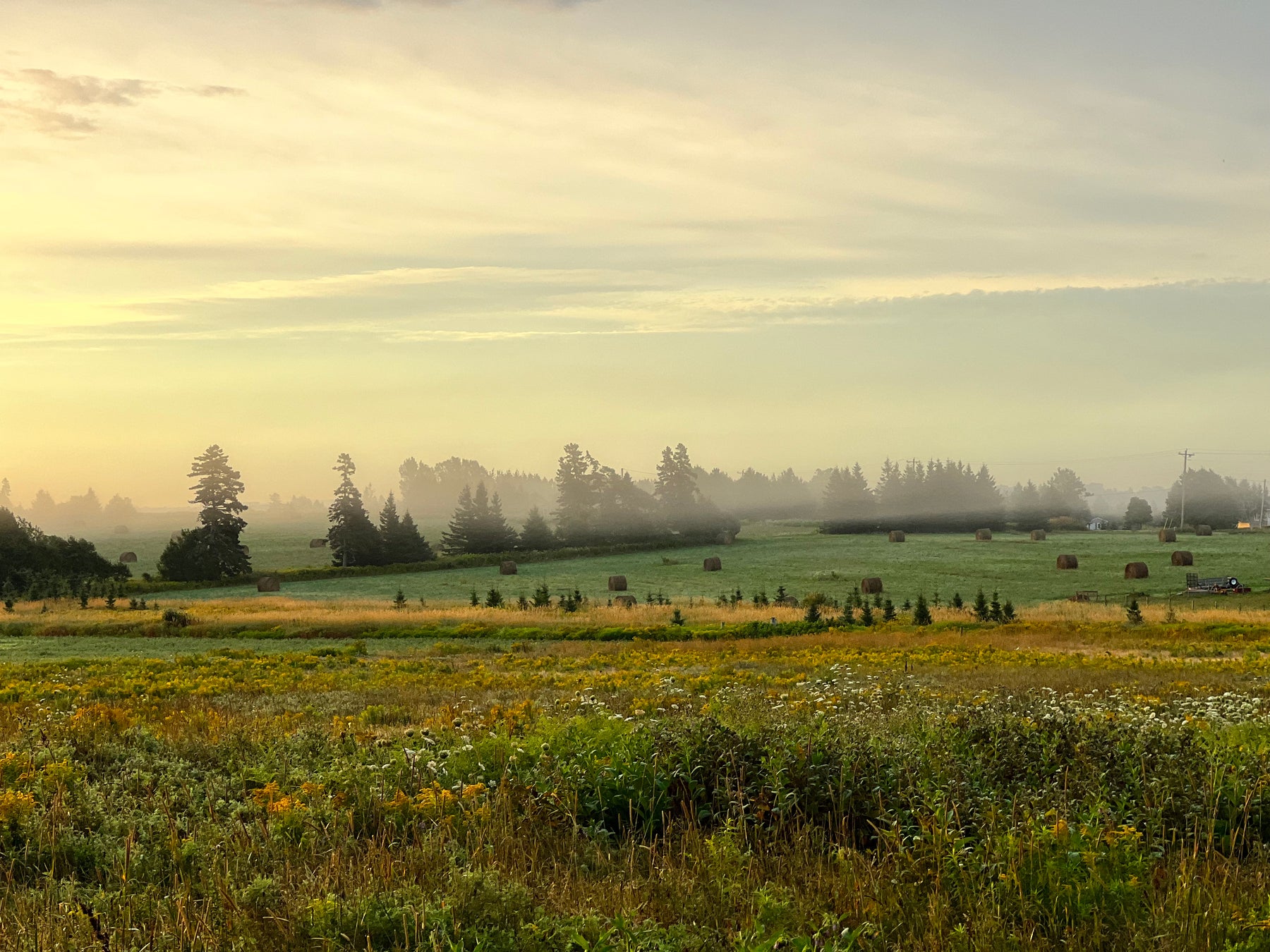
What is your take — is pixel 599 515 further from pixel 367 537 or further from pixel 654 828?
pixel 654 828

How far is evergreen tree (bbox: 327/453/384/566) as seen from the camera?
352ft

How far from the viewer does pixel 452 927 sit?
5488 mm

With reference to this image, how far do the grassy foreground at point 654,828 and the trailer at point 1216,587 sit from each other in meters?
50.7

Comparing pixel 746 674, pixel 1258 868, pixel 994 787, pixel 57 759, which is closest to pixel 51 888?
pixel 57 759

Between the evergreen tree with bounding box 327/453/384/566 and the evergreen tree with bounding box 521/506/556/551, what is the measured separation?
56.3 ft

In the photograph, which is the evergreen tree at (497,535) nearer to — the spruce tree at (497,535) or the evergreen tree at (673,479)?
the spruce tree at (497,535)

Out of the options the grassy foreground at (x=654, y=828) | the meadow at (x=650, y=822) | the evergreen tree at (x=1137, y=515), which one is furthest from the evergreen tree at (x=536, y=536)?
the grassy foreground at (x=654, y=828)

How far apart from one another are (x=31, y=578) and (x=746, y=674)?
7863 centimetres

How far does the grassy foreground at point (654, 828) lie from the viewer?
5512 millimetres

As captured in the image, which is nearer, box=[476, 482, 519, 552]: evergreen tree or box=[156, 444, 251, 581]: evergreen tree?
box=[156, 444, 251, 581]: evergreen tree

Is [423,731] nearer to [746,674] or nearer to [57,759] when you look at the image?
[57,759]

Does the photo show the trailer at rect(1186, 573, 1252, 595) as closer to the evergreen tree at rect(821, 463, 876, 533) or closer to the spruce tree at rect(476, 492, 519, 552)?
the spruce tree at rect(476, 492, 519, 552)

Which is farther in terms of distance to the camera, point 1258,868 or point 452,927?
point 1258,868

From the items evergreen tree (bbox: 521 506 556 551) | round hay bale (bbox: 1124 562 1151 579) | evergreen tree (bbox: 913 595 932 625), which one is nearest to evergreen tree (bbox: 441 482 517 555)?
evergreen tree (bbox: 521 506 556 551)
